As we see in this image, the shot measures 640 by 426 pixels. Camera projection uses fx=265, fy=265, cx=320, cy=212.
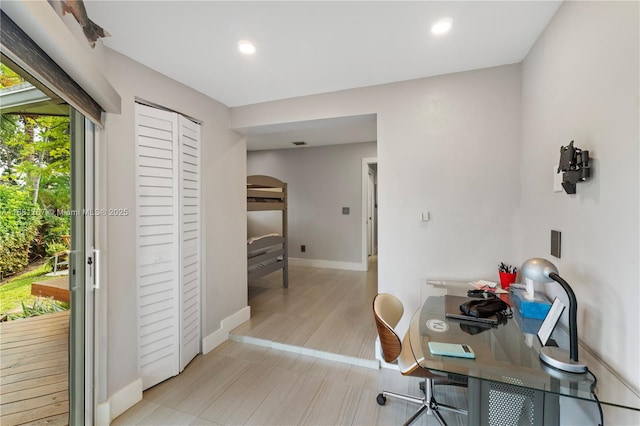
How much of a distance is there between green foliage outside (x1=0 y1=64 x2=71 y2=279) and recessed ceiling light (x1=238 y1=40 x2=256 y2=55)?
3.60ft

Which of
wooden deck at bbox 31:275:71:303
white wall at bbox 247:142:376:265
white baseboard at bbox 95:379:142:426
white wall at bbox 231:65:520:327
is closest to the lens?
wooden deck at bbox 31:275:71:303

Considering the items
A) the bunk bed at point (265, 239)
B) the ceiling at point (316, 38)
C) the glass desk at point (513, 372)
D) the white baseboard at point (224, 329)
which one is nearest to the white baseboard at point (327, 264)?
the bunk bed at point (265, 239)

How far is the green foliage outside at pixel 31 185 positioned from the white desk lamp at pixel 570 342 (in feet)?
7.21

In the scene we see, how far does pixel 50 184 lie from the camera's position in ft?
4.46

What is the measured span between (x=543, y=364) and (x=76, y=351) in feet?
7.83

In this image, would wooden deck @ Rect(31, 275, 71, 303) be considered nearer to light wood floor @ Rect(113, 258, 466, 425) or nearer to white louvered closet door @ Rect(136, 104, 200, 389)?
white louvered closet door @ Rect(136, 104, 200, 389)

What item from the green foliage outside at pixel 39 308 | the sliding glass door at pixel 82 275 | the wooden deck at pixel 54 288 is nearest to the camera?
the green foliage outside at pixel 39 308

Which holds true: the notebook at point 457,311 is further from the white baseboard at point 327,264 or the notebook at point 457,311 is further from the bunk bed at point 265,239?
the white baseboard at point 327,264

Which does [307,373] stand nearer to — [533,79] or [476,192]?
[476,192]

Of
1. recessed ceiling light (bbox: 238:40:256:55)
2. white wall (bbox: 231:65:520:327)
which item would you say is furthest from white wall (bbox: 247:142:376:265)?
recessed ceiling light (bbox: 238:40:256:55)

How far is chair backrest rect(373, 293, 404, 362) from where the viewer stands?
162cm

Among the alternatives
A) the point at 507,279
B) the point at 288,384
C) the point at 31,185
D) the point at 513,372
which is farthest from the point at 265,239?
the point at 513,372

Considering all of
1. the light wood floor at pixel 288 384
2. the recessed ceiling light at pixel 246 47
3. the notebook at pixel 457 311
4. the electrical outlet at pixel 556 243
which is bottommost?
the light wood floor at pixel 288 384

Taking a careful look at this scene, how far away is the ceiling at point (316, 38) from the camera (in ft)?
4.66
